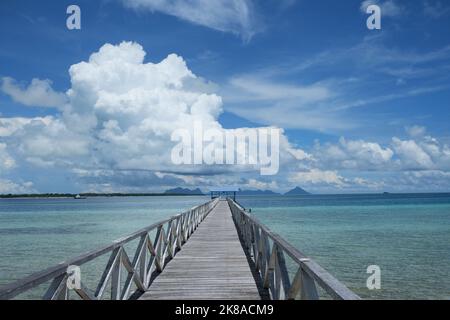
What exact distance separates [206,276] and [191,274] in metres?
0.43

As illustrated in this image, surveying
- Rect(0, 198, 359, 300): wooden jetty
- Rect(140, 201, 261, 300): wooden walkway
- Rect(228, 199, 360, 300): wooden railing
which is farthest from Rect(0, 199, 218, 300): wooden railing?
Rect(228, 199, 360, 300): wooden railing

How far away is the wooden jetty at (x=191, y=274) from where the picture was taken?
4.06 m

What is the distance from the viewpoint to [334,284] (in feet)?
12.2

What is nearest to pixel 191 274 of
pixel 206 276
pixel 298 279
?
pixel 206 276

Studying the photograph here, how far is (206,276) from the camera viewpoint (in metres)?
8.98

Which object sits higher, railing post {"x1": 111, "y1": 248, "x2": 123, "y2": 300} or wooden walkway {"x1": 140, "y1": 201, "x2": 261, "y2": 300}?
railing post {"x1": 111, "y1": 248, "x2": 123, "y2": 300}

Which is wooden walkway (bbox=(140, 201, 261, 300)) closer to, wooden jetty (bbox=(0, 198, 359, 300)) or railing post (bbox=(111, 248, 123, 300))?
wooden jetty (bbox=(0, 198, 359, 300))

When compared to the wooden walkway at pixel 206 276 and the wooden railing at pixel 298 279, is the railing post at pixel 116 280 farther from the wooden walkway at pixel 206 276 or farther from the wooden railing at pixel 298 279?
the wooden railing at pixel 298 279

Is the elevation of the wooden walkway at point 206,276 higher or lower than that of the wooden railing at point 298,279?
lower

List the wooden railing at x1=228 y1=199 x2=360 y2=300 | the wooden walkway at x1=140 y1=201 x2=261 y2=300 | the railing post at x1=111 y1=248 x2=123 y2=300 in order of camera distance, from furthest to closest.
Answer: the wooden walkway at x1=140 y1=201 x2=261 y2=300 → the railing post at x1=111 y1=248 x2=123 y2=300 → the wooden railing at x1=228 y1=199 x2=360 y2=300

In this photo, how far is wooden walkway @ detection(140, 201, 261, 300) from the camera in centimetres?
748

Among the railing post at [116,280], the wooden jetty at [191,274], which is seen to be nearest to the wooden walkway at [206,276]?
the wooden jetty at [191,274]
